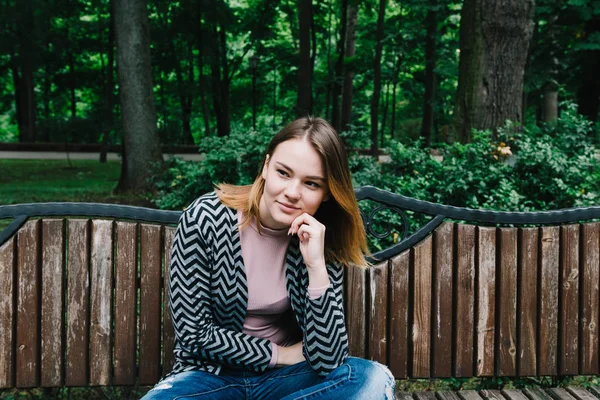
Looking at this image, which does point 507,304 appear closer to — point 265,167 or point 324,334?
point 324,334

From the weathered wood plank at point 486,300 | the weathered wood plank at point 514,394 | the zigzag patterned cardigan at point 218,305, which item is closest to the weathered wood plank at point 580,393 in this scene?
the weathered wood plank at point 514,394

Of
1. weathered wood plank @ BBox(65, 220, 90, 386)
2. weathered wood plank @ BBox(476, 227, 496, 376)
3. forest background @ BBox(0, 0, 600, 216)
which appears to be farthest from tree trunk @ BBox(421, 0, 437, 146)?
weathered wood plank @ BBox(65, 220, 90, 386)

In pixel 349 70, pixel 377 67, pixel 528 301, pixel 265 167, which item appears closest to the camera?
pixel 265 167

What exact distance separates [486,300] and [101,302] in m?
1.64

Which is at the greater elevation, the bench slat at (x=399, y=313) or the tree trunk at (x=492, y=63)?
the tree trunk at (x=492, y=63)

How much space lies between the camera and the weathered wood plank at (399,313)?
3080 millimetres

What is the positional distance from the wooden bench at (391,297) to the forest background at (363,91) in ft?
4.59

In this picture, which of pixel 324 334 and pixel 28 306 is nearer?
pixel 324 334

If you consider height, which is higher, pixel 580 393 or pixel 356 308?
pixel 356 308

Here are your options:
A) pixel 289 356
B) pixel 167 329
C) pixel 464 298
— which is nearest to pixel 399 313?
pixel 464 298

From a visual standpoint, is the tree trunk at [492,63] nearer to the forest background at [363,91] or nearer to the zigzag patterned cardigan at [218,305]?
the forest background at [363,91]

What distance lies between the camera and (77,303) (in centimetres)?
285

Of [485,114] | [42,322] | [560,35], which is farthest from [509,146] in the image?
[560,35]

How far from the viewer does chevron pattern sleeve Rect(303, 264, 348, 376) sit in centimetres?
238
